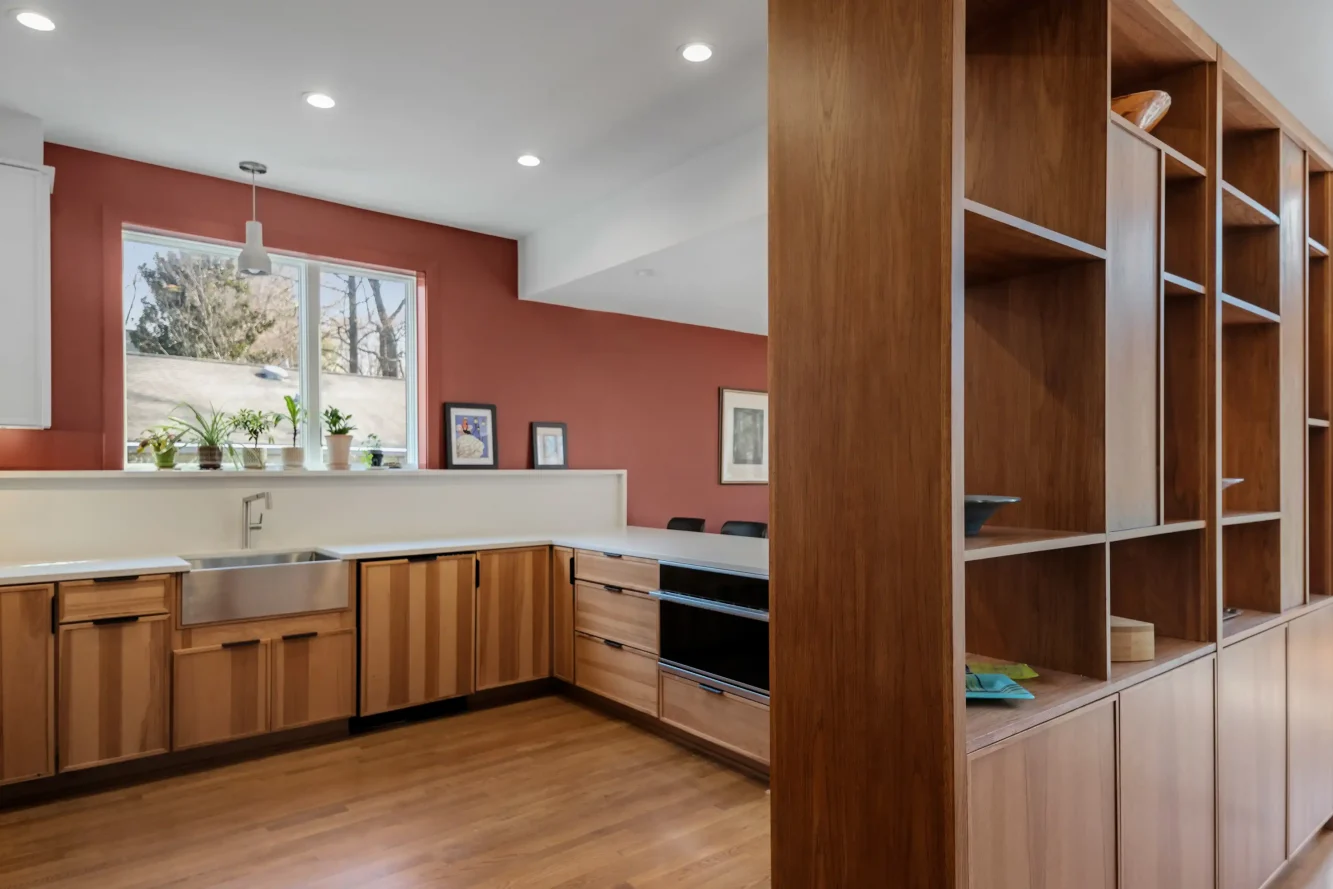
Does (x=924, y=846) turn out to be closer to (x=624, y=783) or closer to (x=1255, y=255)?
(x=624, y=783)

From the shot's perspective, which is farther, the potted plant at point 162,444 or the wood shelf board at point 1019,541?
the potted plant at point 162,444

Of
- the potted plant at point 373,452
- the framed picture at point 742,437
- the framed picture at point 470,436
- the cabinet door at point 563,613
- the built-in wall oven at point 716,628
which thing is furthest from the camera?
the framed picture at point 742,437

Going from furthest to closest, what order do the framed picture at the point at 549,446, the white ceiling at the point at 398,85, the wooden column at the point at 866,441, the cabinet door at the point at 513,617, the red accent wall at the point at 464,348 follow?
the framed picture at the point at 549,446 → the cabinet door at the point at 513,617 → the red accent wall at the point at 464,348 → the white ceiling at the point at 398,85 → the wooden column at the point at 866,441

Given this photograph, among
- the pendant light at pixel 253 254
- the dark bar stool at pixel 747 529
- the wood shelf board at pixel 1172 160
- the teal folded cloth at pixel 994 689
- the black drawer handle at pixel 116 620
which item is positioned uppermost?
the pendant light at pixel 253 254

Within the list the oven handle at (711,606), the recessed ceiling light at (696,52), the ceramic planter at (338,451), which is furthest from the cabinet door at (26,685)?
the recessed ceiling light at (696,52)

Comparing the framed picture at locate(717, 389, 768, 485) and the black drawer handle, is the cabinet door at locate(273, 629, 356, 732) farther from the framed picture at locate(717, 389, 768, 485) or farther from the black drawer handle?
the framed picture at locate(717, 389, 768, 485)

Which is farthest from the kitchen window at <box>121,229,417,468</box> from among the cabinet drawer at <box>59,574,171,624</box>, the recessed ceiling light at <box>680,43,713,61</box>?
the recessed ceiling light at <box>680,43,713,61</box>

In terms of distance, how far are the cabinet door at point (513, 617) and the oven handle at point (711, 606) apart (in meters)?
0.86

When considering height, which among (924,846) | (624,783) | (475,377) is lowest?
(624,783)

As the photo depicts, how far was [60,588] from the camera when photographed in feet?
9.84

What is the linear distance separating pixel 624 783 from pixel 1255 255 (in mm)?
2891

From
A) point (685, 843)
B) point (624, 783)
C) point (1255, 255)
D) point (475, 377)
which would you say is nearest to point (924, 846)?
point (685, 843)

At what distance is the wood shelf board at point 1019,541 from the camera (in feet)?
4.59

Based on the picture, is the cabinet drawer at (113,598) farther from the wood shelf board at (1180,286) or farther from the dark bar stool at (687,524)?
the wood shelf board at (1180,286)
